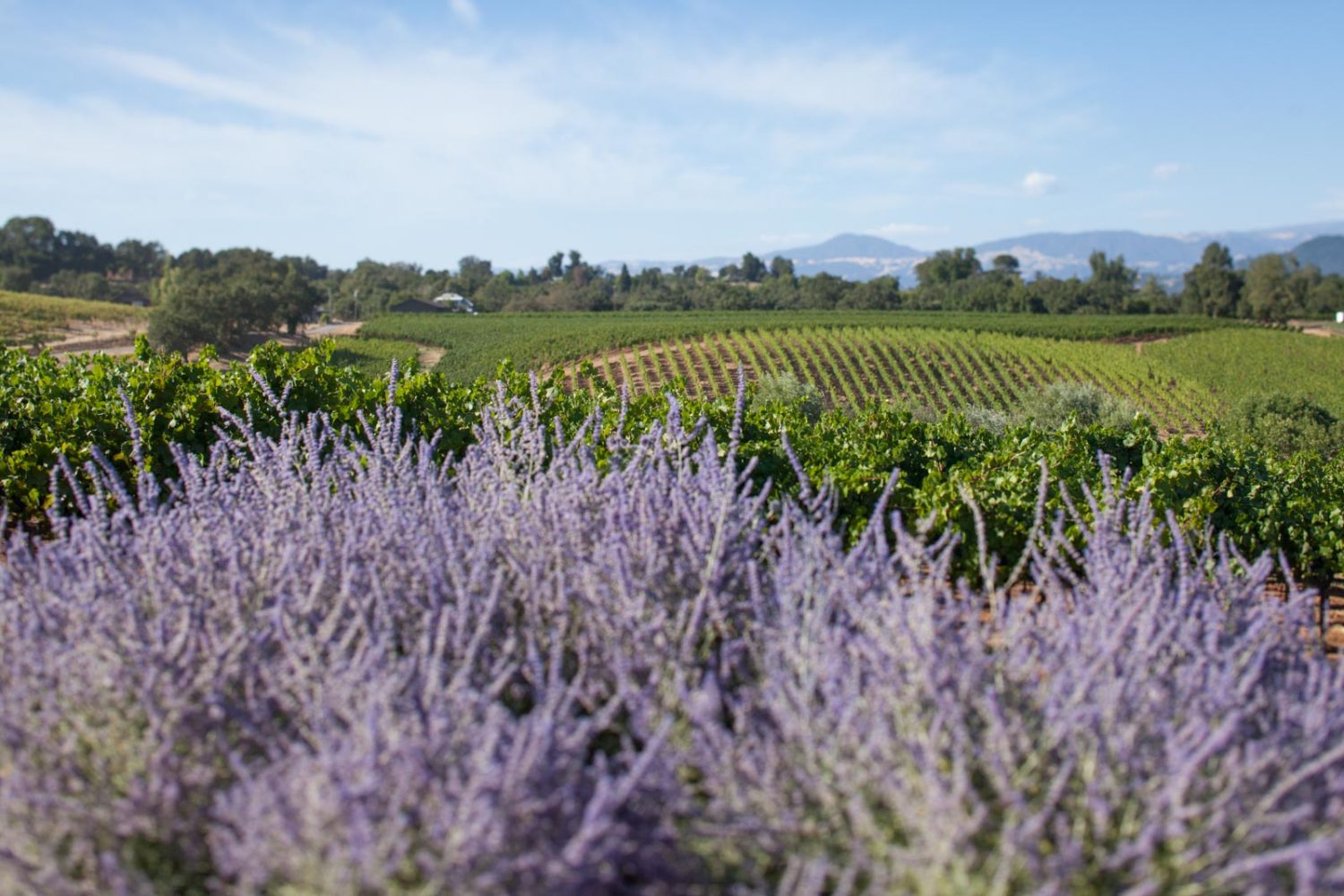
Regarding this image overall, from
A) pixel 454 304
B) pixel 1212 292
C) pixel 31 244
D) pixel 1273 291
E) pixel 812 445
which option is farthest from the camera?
pixel 31 244

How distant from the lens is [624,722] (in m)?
2.46

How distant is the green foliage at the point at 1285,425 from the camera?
21562 millimetres

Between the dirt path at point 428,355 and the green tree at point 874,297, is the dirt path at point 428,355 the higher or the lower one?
the lower one

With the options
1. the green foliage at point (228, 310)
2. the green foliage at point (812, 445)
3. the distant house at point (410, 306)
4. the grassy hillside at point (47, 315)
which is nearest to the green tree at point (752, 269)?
the distant house at point (410, 306)

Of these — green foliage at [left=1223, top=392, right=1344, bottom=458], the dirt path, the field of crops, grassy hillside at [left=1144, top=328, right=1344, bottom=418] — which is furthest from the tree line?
green foliage at [left=1223, top=392, right=1344, bottom=458]

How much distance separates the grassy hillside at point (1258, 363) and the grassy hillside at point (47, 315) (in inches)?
2063

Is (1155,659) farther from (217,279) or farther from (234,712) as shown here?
(217,279)

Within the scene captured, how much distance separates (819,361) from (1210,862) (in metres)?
34.5

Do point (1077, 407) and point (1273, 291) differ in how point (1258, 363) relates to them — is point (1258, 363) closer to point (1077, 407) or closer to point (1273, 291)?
point (1077, 407)

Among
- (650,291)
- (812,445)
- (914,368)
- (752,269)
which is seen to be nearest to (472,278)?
(650,291)

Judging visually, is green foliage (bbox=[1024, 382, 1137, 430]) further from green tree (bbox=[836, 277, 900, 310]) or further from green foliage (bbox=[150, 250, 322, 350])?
green tree (bbox=[836, 277, 900, 310])

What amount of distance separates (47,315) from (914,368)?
52.3 m

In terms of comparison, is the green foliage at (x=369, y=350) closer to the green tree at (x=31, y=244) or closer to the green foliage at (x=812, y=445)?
the green foliage at (x=812, y=445)

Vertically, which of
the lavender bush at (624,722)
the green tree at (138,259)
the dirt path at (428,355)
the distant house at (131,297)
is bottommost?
the lavender bush at (624,722)
